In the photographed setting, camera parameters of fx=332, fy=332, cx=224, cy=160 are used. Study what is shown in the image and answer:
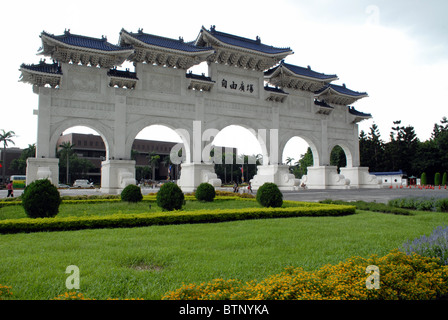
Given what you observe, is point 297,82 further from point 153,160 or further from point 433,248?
point 153,160

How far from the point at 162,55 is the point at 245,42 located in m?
7.49

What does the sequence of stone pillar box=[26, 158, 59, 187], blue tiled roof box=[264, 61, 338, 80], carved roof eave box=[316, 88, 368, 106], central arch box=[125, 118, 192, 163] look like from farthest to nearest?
1. carved roof eave box=[316, 88, 368, 106]
2. blue tiled roof box=[264, 61, 338, 80]
3. central arch box=[125, 118, 192, 163]
4. stone pillar box=[26, 158, 59, 187]

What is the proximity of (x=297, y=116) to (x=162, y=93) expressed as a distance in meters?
11.2

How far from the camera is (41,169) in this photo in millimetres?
17734

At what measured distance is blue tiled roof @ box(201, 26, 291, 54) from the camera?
75.6ft

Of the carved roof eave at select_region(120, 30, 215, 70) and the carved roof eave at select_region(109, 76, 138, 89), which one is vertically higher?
the carved roof eave at select_region(120, 30, 215, 70)

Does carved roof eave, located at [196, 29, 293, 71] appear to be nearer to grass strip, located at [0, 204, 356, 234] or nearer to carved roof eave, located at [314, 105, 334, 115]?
carved roof eave, located at [314, 105, 334, 115]

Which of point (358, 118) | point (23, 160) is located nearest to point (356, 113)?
point (358, 118)

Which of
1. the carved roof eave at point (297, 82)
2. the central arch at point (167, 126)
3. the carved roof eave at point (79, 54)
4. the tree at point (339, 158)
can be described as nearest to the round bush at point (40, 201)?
the central arch at point (167, 126)

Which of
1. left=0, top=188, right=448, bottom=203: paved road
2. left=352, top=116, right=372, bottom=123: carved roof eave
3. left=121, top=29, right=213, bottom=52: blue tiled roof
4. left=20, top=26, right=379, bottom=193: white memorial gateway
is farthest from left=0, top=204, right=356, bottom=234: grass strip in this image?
left=352, top=116, right=372, bottom=123: carved roof eave

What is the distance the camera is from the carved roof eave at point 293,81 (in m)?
25.4

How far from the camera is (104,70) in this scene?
784 inches

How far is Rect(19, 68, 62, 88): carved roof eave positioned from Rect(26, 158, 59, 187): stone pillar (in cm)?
425

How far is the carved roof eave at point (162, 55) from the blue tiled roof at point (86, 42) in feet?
2.79
